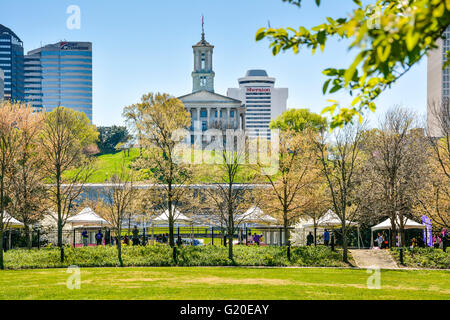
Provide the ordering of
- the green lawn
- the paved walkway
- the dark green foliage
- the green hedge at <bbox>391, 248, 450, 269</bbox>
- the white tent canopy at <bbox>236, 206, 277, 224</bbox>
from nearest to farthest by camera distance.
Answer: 1. the green lawn
2. the green hedge at <bbox>391, 248, 450, 269</bbox>
3. the paved walkway
4. the white tent canopy at <bbox>236, 206, 277, 224</bbox>
5. the dark green foliage

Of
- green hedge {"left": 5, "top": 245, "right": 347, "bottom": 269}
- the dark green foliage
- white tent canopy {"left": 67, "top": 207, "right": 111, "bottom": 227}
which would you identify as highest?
the dark green foliage

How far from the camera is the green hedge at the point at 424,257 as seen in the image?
29.9 m

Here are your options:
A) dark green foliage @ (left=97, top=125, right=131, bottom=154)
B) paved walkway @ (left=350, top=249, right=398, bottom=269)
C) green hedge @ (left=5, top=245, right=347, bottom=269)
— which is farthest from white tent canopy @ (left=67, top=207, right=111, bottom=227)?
dark green foliage @ (left=97, top=125, right=131, bottom=154)

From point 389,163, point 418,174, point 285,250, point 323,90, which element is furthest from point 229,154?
point 323,90

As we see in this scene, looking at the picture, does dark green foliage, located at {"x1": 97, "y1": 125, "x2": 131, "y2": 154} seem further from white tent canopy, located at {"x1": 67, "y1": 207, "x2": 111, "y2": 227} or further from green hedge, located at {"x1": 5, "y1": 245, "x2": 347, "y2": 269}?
green hedge, located at {"x1": 5, "y1": 245, "x2": 347, "y2": 269}

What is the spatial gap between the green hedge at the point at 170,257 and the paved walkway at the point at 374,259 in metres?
1.15

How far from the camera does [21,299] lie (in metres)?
15.4

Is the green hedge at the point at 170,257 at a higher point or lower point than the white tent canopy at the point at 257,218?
lower

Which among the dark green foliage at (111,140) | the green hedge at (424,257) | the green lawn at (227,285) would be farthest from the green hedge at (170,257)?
the dark green foliage at (111,140)

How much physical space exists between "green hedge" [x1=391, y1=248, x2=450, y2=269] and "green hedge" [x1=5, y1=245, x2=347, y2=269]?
10.9ft

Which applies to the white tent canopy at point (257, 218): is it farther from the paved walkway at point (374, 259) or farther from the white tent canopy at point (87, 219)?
the white tent canopy at point (87, 219)

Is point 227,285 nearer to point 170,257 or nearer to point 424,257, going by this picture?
point 170,257

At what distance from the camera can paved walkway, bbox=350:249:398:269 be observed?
30486mm
